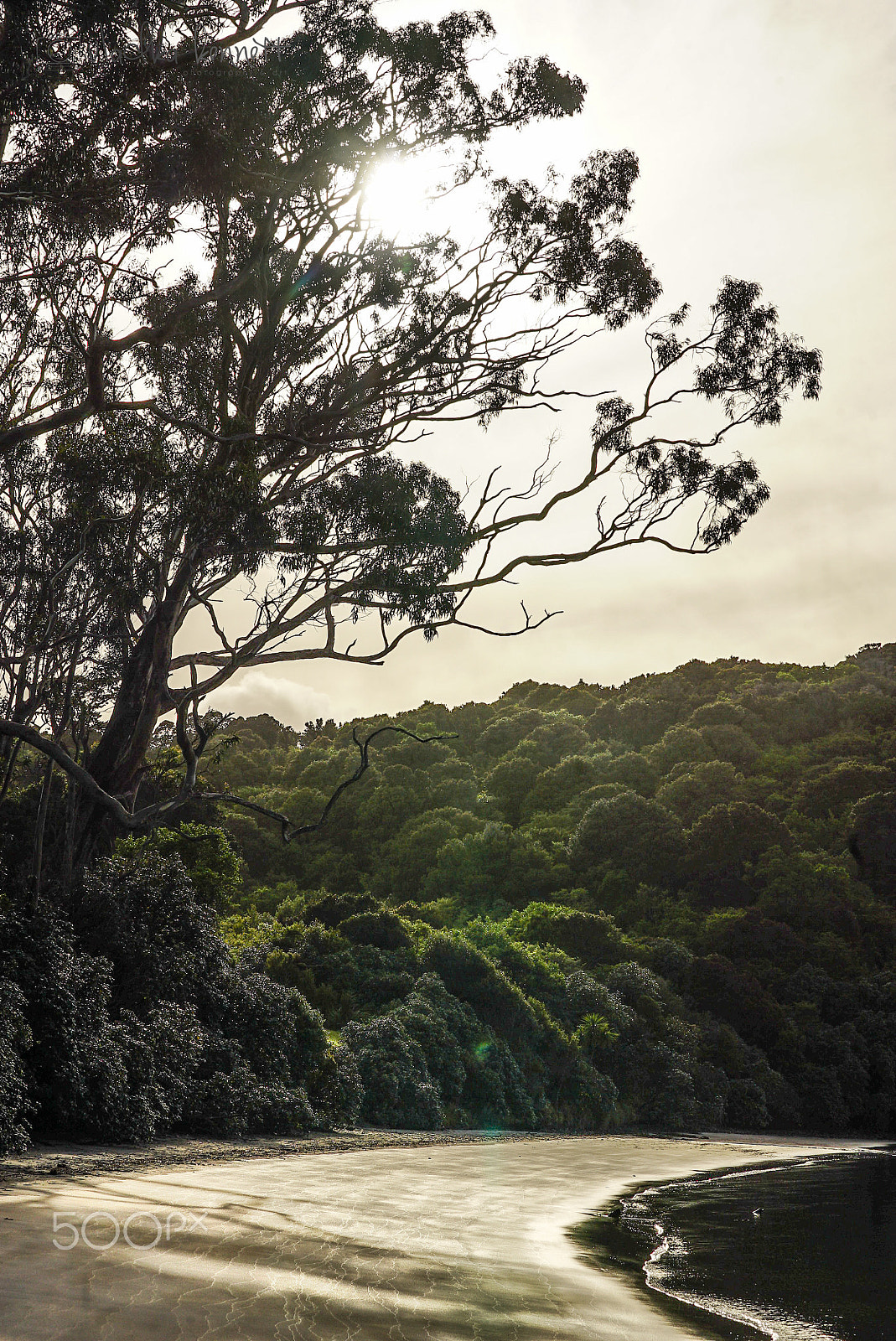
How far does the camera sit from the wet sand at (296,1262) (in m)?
5.95

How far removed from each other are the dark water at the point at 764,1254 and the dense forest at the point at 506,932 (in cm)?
655

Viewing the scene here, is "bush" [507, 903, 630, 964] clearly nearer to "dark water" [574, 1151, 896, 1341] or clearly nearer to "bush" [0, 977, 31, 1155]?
"dark water" [574, 1151, 896, 1341]

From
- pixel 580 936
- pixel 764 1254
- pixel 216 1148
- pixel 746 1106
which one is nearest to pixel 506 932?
pixel 580 936

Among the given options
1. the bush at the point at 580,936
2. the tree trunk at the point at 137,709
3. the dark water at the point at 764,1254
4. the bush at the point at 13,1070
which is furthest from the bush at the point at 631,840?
the bush at the point at 13,1070

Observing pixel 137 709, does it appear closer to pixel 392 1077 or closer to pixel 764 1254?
pixel 392 1077

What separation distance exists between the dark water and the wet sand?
50cm

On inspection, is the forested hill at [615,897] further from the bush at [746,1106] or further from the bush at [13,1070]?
the bush at [13,1070]

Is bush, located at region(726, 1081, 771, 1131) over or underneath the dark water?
underneath

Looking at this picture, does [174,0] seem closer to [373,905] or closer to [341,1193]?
[341,1193]

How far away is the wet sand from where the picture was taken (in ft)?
19.5

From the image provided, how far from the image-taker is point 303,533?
58.4 feet

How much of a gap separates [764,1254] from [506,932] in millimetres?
26671

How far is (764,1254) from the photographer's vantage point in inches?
433

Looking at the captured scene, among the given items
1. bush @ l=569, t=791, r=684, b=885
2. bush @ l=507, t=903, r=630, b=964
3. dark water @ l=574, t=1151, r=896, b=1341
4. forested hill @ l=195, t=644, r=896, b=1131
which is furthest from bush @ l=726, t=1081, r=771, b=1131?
bush @ l=569, t=791, r=684, b=885
